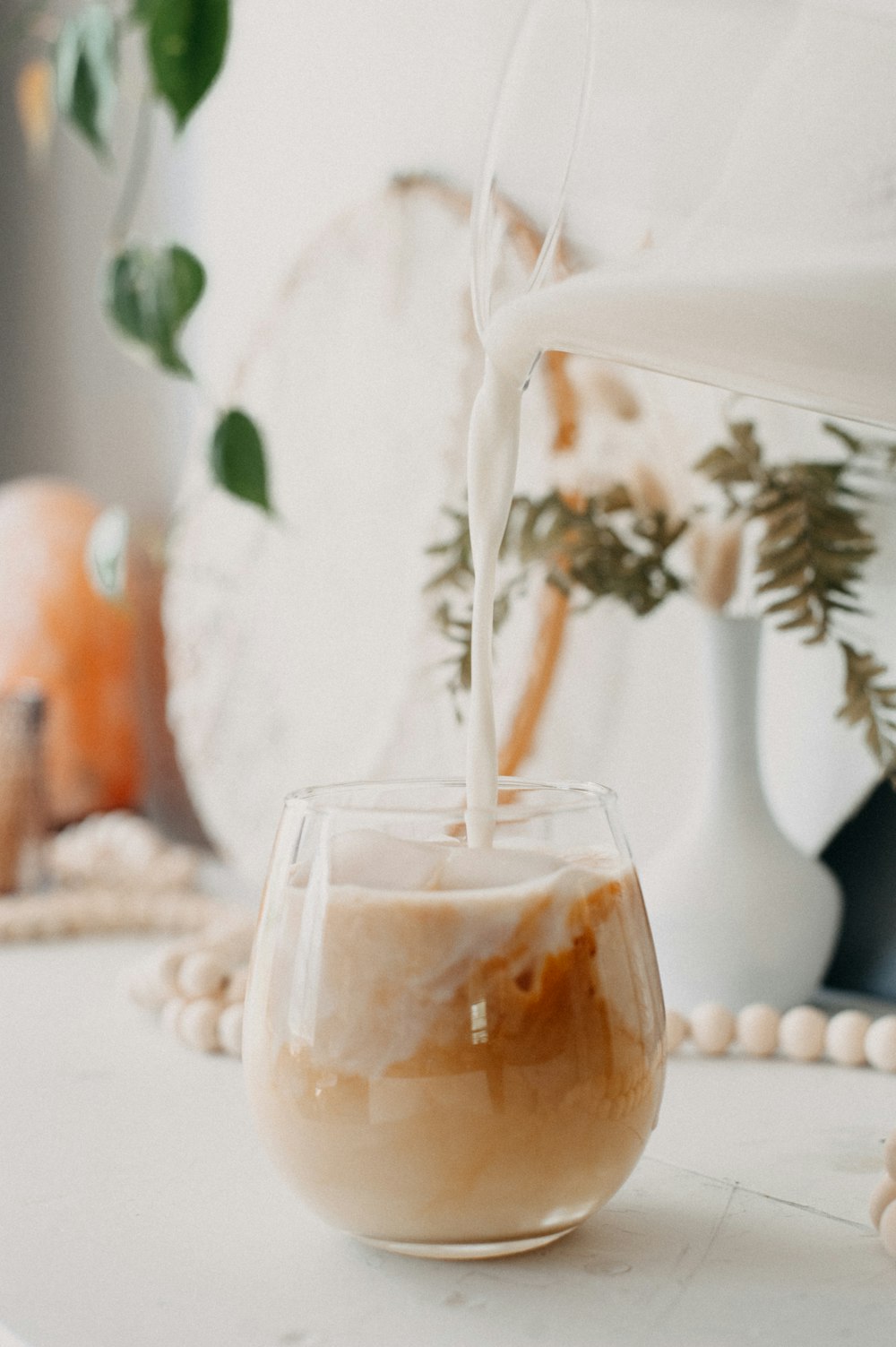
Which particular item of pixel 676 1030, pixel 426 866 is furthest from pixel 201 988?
pixel 426 866

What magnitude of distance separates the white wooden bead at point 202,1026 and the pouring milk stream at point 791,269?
1.07 ft

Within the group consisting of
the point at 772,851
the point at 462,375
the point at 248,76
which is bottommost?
the point at 772,851

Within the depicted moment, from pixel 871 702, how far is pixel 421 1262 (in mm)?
365

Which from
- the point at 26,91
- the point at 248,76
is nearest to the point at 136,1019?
the point at 248,76

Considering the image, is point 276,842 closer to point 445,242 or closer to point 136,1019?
point 136,1019

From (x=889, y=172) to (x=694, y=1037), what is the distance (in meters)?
0.44

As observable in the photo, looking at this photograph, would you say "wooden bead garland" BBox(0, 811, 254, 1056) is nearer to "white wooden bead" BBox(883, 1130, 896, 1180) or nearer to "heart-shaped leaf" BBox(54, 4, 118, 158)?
"white wooden bead" BBox(883, 1130, 896, 1180)

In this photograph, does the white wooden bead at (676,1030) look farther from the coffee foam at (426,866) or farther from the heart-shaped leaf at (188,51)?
the heart-shaped leaf at (188,51)

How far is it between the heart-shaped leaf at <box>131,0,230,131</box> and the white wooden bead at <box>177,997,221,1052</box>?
571 millimetres

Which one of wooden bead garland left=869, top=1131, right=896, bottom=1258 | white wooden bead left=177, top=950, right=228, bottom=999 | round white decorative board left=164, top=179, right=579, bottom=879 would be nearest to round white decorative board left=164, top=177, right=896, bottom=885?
round white decorative board left=164, top=179, right=579, bottom=879

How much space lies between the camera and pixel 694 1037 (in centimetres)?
72

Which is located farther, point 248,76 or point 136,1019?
point 248,76

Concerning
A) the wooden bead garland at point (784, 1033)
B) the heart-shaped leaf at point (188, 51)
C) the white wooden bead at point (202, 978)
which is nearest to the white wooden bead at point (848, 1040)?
the wooden bead garland at point (784, 1033)

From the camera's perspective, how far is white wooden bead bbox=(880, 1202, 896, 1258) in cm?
47
